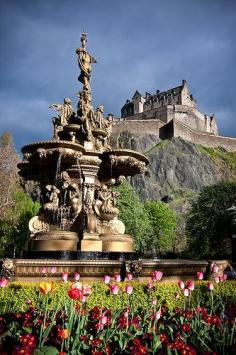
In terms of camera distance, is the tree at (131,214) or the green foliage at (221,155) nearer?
the tree at (131,214)

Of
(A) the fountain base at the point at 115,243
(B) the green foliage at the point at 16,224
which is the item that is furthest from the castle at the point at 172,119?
(A) the fountain base at the point at 115,243

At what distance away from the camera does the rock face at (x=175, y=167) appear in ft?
283

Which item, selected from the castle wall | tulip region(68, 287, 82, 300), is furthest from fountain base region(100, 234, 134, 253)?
the castle wall

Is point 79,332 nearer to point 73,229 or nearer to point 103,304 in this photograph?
point 103,304

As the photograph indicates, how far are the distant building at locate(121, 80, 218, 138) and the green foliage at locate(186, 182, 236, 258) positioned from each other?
59.7 m

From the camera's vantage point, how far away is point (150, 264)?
355 inches

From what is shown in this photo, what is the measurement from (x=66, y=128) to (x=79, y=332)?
10690 millimetres

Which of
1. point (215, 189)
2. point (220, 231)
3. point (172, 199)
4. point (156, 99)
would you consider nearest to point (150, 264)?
point (220, 231)

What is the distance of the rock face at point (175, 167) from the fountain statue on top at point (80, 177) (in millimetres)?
67789

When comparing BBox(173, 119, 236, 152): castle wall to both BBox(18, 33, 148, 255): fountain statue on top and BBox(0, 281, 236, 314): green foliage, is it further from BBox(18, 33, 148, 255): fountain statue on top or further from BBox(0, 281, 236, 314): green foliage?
BBox(0, 281, 236, 314): green foliage

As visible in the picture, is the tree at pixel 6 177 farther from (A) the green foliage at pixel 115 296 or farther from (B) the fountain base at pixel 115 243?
(A) the green foliage at pixel 115 296

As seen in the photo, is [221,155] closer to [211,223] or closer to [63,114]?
[211,223]

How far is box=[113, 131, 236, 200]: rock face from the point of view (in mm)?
86250

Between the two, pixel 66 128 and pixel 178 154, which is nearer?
pixel 66 128
